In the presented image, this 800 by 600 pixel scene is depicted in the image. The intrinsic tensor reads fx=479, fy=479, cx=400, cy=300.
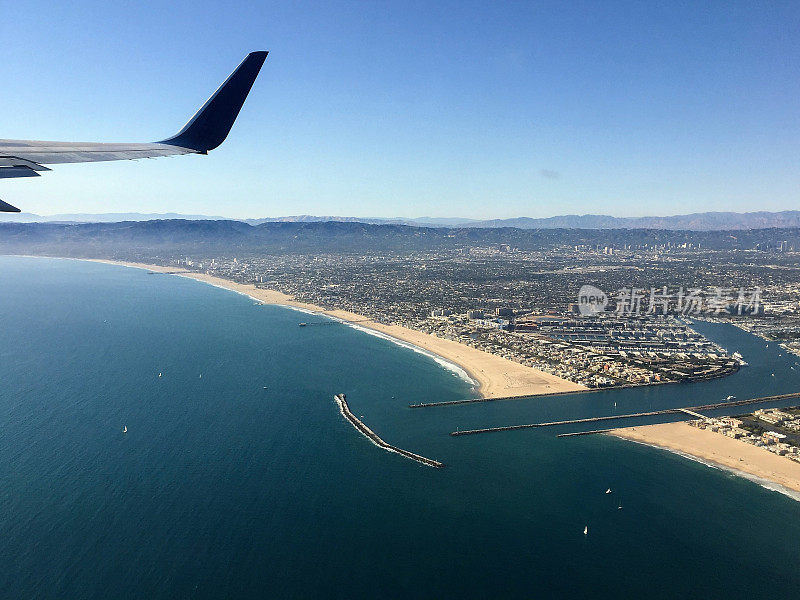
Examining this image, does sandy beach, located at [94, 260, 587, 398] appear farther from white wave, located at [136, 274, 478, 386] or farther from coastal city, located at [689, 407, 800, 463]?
coastal city, located at [689, 407, 800, 463]

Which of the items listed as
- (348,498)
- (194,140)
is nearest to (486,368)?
(348,498)

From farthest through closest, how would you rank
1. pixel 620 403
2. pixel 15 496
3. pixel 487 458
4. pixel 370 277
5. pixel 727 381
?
pixel 370 277 < pixel 727 381 < pixel 620 403 < pixel 487 458 < pixel 15 496

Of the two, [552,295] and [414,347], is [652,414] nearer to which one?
[414,347]

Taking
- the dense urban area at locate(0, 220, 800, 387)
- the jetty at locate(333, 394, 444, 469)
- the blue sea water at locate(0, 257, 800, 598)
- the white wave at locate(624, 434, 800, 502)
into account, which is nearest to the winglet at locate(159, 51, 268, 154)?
the blue sea water at locate(0, 257, 800, 598)

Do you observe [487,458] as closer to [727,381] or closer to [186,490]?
[186,490]

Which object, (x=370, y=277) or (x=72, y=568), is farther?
(x=370, y=277)

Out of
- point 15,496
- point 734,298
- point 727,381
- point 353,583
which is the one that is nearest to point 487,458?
point 353,583

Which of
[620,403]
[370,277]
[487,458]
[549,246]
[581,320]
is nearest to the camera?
[487,458]
